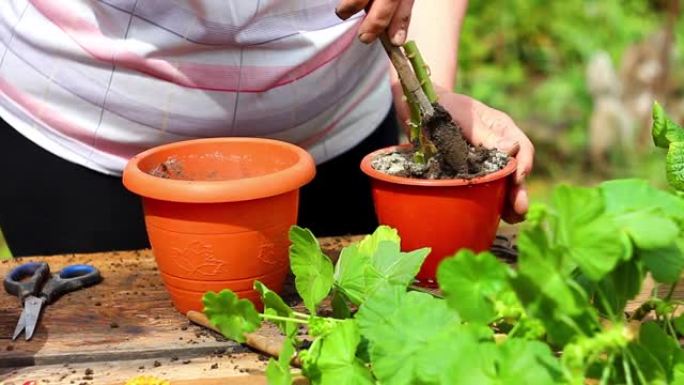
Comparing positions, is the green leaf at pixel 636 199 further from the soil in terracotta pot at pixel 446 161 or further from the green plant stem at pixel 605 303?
the soil in terracotta pot at pixel 446 161

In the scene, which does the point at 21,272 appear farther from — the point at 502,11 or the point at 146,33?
the point at 502,11

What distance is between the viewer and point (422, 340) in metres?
0.66

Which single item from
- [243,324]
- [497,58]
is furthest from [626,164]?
[243,324]

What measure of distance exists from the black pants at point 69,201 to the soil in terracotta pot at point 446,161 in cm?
25

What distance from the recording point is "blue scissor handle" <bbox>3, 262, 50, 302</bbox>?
0.97 meters

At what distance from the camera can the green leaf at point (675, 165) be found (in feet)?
2.68

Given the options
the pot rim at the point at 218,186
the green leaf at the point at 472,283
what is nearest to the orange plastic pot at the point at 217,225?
the pot rim at the point at 218,186

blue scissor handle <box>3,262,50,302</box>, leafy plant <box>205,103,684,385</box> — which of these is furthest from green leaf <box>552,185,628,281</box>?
blue scissor handle <box>3,262,50,302</box>

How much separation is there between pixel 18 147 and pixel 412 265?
57 centimetres

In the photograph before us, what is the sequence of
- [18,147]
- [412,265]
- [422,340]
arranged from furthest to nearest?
1. [18,147]
2. [412,265]
3. [422,340]

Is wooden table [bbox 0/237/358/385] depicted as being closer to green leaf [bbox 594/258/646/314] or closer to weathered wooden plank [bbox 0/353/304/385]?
weathered wooden plank [bbox 0/353/304/385]

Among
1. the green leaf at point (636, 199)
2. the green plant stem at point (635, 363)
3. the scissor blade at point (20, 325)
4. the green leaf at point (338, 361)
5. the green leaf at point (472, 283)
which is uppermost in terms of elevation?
the green leaf at point (636, 199)

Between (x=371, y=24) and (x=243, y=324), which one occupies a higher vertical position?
(x=371, y=24)

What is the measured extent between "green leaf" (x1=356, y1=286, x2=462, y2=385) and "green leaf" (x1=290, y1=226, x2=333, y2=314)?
9 centimetres
